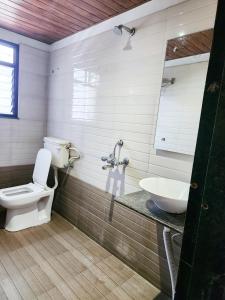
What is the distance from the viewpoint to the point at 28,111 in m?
2.88

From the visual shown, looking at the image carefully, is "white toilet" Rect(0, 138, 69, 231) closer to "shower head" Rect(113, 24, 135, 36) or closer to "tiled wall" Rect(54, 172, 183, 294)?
"tiled wall" Rect(54, 172, 183, 294)

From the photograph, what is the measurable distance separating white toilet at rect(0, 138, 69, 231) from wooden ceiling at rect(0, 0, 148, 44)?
135 centimetres

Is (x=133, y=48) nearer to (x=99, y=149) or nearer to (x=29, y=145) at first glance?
(x=99, y=149)

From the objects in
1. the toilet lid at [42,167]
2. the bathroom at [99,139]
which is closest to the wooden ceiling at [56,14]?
the bathroom at [99,139]

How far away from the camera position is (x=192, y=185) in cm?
46

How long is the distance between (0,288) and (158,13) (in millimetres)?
2591

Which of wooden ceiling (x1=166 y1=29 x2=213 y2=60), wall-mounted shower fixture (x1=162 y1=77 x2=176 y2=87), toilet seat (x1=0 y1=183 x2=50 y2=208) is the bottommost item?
toilet seat (x1=0 y1=183 x2=50 y2=208)

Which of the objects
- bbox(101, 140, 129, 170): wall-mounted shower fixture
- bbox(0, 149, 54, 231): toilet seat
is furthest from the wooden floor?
bbox(101, 140, 129, 170): wall-mounted shower fixture

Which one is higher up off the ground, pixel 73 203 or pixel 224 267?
pixel 224 267

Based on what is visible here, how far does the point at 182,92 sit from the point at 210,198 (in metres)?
1.35

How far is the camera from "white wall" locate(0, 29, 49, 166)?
272 centimetres

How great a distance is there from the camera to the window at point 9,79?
8.66 ft

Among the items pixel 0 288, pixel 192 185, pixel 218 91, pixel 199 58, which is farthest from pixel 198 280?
pixel 0 288

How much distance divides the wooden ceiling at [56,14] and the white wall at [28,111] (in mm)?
268
